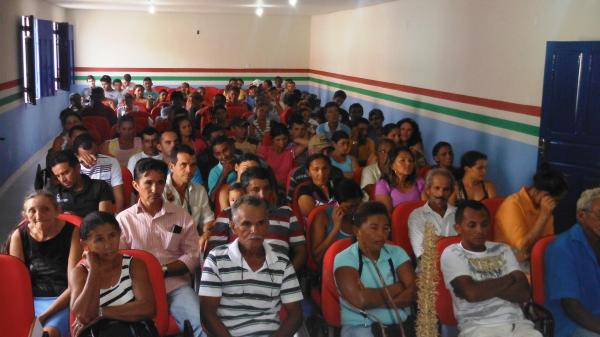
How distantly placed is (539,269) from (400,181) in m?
1.58

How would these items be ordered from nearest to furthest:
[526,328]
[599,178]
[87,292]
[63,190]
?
[87,292]
[526,328]
[63,190]
[599,178]

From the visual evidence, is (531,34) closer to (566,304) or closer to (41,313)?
(566,304)

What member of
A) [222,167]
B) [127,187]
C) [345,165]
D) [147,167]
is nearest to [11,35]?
[127,187]

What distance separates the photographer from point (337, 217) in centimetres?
368

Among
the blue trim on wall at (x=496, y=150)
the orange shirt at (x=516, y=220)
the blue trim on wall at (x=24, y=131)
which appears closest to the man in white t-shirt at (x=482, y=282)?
the orange shirt at (x=516, y=220)

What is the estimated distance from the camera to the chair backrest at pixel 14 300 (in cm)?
272

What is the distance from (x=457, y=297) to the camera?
306 cm

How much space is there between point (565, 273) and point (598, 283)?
0.17 m

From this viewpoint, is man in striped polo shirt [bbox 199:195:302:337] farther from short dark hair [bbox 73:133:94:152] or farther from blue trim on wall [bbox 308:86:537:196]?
blue trim on wall [bbox 308:86:537:196]

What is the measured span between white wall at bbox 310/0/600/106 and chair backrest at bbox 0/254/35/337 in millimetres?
4389

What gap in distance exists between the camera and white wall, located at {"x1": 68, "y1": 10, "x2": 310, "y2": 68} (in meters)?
14.8

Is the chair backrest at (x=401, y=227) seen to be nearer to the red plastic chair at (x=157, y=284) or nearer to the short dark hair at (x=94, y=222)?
the red plastic chair at (x=157, y=284)

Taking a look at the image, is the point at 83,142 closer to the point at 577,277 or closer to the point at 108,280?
the point at 108,280

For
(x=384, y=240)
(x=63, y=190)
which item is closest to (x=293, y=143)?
(x=63, y=190)
